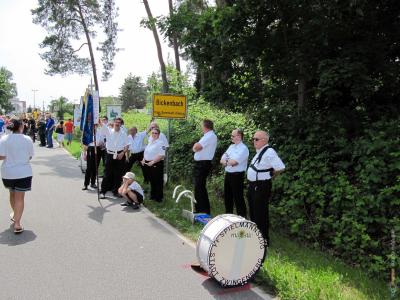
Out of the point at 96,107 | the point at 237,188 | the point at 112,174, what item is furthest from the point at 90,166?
the point at 237,188

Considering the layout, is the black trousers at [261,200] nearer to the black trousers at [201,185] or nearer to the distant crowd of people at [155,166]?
the distant crowd of people at [155,166]

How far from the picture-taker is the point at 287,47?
28.8 ft

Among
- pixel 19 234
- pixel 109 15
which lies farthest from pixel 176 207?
pixel 109 15

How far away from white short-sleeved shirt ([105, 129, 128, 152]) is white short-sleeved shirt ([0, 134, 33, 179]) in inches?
144

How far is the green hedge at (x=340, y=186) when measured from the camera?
5.79 m

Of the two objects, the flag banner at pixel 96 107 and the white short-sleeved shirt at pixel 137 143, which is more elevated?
the flag banner at pixel 96 107

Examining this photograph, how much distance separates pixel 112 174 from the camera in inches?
433

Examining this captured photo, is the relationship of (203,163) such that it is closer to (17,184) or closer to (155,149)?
(155,149)

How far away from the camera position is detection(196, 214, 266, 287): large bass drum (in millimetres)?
4926

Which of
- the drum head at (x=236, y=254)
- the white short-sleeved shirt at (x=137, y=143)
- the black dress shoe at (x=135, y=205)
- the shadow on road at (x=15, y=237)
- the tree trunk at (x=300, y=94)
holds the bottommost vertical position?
the shadow on road at (x=15, y=237)

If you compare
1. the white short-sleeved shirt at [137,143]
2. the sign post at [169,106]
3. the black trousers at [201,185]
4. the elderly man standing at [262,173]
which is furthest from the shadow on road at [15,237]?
the white short-sleeved shirt at [137,143]

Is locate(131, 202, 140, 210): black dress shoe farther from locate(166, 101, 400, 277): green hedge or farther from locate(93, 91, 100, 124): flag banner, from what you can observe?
locate(166, 101, 400, 277): green hedge

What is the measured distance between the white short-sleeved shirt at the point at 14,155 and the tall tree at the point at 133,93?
82.4 metres

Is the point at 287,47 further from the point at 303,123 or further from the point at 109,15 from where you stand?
the point at 109,15
